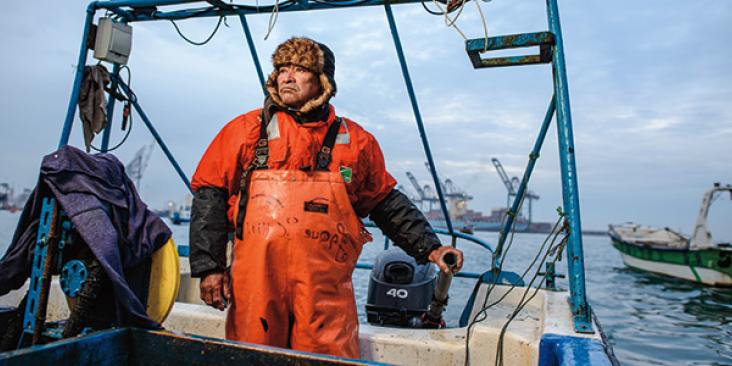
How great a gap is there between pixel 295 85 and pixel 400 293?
6.82 feet

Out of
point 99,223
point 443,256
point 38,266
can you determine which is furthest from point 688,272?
point 38,266

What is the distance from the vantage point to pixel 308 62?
2434mm

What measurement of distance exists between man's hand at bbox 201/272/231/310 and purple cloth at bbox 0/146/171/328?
279 millimetres

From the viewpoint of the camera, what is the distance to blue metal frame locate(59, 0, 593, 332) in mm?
2473

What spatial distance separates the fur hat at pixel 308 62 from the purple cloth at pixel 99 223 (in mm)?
826

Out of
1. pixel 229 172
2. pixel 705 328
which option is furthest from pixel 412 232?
pixel 705 328

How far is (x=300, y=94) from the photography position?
245 centimetres

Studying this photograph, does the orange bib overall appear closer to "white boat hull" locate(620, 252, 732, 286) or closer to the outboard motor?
the outboard motor

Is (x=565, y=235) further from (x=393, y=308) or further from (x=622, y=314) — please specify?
(x=622, y=314)

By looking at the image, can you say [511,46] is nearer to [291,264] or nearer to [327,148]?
[327,148]

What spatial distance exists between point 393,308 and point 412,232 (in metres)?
1.45

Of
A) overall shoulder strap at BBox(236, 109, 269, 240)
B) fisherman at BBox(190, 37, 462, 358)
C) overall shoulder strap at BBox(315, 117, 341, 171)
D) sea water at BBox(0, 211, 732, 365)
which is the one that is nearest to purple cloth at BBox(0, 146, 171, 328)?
fisherman at BBox(190, 37, 462, 358)

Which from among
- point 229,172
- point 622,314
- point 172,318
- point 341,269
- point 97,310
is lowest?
point 622,314

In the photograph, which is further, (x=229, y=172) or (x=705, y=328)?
(x=705, y=328)
